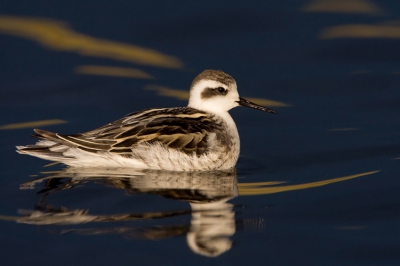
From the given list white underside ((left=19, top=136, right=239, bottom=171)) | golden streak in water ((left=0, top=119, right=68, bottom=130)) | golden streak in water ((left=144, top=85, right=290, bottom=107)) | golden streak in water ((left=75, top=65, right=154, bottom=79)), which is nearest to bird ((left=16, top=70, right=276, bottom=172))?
white underside ((left=19, top=136, right=239, bottom=171))

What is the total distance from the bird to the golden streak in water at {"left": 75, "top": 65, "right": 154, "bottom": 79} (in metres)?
4.09

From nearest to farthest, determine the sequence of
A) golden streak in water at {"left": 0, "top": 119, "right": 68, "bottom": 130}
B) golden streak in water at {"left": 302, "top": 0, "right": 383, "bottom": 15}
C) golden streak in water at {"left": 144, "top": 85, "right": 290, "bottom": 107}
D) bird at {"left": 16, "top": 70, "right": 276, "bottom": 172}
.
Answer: bird at {"left": 16, "top": 70, "right": 276, "bottom": 172} < golden streak in water at {"left": 0, "top": 119, "right": 68, "bottom": 130} < golden streak in water at {"left": 144, "top": 85, "right": 290, "bottom": 107} < golden streak in water at {"left": 302, "top": 0, "right": 383, "bottom": 15}

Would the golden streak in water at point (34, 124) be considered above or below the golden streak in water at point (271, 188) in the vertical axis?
above

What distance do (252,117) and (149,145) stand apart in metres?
3.19

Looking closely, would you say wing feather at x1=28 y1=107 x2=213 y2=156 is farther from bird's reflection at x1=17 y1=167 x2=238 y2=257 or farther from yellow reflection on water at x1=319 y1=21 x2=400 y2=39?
yellow reflection on water at x1=319 y1=21 x2=400 y2=39

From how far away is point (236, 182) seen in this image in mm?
11266

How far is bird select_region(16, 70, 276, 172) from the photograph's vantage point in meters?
11.2

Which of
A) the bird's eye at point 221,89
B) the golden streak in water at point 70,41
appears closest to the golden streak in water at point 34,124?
the bird's eye at point 221,89

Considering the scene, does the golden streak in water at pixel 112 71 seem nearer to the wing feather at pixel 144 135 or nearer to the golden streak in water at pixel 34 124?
the golden streak in water at pixel 34 124

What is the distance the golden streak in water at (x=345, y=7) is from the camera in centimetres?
1753

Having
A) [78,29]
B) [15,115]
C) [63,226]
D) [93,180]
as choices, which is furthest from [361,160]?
[78,29]

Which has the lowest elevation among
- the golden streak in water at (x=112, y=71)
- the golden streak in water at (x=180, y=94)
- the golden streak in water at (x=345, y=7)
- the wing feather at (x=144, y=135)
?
the wing feather at (x=144, y=135)

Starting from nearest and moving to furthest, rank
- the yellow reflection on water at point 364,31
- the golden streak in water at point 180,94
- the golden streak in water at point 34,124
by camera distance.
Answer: the golden streak in water at point 34,124 → the golden streak in water at point 180,94 → the yellow reflection on water at point 364,31

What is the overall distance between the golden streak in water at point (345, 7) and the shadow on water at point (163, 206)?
21.8ft
